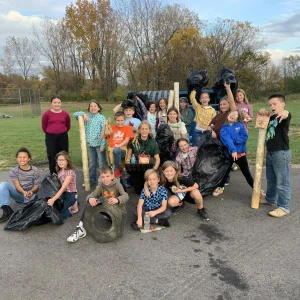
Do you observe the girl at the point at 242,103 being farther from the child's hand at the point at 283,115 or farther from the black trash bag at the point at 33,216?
the black trash bag at the point at 33,216

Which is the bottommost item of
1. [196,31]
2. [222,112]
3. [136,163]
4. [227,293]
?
[227,293]

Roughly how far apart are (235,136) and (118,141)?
5.77 ft

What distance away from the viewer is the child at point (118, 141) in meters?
4.60

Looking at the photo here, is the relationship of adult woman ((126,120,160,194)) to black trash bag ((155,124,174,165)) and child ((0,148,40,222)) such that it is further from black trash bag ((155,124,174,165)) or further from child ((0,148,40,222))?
child ((0,148,40,222))

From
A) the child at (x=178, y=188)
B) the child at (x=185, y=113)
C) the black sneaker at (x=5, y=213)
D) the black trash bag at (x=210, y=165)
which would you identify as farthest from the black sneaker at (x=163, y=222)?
the child at (x=185, y=113)

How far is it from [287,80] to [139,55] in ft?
62.2

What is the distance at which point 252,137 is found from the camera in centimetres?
1040

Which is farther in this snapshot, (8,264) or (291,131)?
(291,131)

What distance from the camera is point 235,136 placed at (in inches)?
174

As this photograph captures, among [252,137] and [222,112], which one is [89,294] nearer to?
[222,112]

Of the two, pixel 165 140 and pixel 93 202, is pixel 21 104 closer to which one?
pixel 165 140

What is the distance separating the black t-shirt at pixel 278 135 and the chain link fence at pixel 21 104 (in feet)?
70.3

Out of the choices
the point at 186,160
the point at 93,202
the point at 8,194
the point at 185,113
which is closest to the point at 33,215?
the point at 8,194

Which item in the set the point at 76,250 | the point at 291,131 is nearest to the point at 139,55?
the point at 291,131
